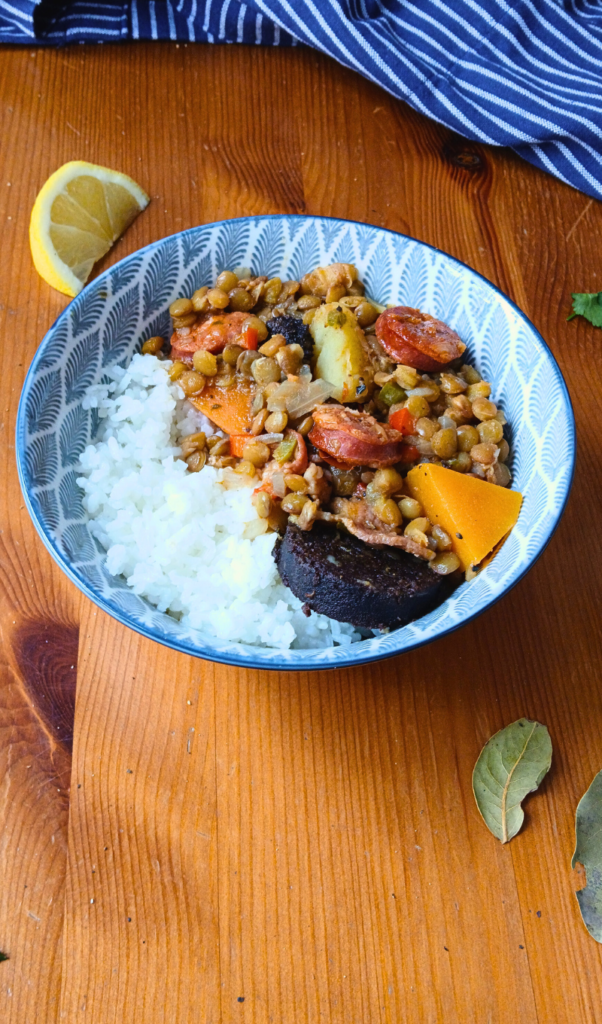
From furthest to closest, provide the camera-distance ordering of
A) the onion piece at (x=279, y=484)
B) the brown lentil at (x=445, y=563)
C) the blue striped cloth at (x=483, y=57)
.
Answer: the blue striped cloth at (x=483, y=57), the onion piece at (x=279, y=484), the brown lentil at (x=445, y=563)

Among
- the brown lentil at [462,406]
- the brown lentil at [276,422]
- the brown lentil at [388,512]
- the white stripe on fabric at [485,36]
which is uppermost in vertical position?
the white stripe on fabric at [485,36]

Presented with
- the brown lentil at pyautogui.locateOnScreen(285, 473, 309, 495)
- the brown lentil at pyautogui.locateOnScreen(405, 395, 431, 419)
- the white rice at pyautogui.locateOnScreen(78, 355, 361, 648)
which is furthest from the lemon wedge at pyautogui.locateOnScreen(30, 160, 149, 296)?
the brown lentil at pyautogui.locateOnScreen(405, 395, 431, 419)

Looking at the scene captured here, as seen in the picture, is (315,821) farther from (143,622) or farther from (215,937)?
(143,622)

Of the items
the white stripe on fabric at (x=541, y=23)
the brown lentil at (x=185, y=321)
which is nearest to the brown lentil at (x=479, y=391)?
the brown lentil at (x=185, y=321)

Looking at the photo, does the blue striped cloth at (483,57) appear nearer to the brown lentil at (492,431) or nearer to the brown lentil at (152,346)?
the brown lentil at (492,431)

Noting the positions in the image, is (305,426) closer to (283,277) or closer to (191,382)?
(191,382)

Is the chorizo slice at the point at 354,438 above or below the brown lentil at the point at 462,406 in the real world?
below

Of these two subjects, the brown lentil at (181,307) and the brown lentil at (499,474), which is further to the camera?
the brown lentil at (181,307)

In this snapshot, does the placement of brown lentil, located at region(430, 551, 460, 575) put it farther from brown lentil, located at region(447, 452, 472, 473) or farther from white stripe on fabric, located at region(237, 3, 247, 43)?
white stripe on fabric, located at region(237, 3, 247, 43)

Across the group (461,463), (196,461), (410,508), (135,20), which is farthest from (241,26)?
(410,508)
